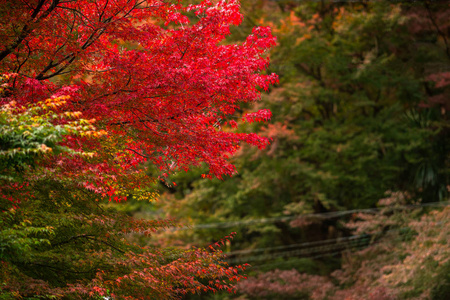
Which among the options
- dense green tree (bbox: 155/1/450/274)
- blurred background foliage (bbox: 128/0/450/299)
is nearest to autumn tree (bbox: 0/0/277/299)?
blurred background foliage (bbox: 128/0/450/299)

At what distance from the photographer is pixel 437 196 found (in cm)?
1788

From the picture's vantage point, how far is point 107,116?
5820 mm

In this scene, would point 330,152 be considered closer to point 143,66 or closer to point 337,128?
point 337,128

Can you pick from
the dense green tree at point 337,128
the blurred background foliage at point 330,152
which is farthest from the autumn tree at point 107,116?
the dense green tree at point 337,128

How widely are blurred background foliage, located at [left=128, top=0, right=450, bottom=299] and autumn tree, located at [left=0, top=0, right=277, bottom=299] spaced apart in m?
9.50

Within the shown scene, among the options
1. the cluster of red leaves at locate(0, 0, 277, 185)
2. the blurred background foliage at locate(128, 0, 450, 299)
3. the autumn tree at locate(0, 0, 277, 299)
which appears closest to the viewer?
the autumn tree at locate(0, 0, 277, 299)

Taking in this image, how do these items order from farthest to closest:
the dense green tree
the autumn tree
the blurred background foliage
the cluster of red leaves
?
1. the dense green tree
2. the blurred background foliage
3. the cluster of red leaves
4. the autumn tree

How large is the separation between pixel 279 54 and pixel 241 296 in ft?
27.8

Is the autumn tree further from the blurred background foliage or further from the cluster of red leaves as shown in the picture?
the blurred background foliage

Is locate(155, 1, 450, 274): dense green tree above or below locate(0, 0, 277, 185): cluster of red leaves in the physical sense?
above

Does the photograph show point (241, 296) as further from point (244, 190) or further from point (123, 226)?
point (123, 226)

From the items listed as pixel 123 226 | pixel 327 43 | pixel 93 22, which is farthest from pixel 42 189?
pixel 327 43

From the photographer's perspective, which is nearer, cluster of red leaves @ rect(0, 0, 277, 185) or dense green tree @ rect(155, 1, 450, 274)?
cluster of red leaves @ rect(0, 0, 277, 185)

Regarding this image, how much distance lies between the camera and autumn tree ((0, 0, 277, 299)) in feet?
16.8
